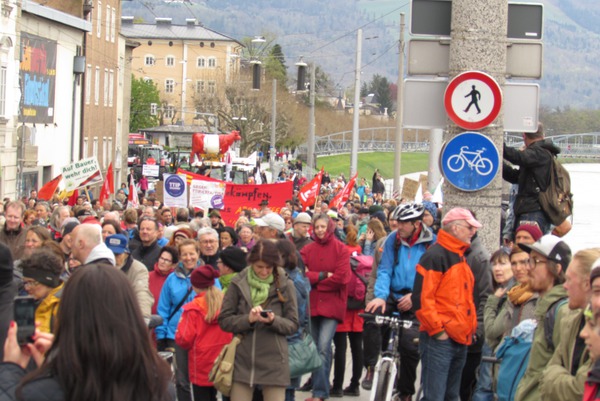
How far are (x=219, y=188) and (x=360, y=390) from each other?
10495mm

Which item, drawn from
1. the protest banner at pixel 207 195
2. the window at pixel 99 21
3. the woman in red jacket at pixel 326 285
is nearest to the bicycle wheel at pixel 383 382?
the woman in red jacket at pixel 326 285

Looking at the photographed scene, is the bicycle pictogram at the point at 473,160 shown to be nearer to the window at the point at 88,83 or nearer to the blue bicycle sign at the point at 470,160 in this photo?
the blue bicycle sign at the point at 470,160

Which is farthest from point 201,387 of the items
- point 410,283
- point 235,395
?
point 410,283

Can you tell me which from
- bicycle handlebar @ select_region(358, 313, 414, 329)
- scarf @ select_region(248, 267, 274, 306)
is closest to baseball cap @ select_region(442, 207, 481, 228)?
bicycle handlebar @ select_region(358, 313, 414, 329)

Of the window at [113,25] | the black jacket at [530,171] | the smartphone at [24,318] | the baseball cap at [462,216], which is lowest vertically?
the smartphone at [24,318]

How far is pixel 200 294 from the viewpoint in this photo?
8.48 metres

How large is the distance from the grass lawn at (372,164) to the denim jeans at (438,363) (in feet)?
303

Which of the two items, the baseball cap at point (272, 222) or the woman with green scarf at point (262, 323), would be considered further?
the baseball cap at point (272, 222)

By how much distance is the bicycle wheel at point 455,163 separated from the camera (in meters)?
8.41

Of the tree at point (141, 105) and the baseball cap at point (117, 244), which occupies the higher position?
the tree at point (141, 105)

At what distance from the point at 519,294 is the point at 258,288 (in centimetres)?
183

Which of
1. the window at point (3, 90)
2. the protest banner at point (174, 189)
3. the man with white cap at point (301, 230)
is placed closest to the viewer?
the man with white cap at point (301, 230)

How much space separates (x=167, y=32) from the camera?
5664 inches

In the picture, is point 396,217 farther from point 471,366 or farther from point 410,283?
point 471,366
